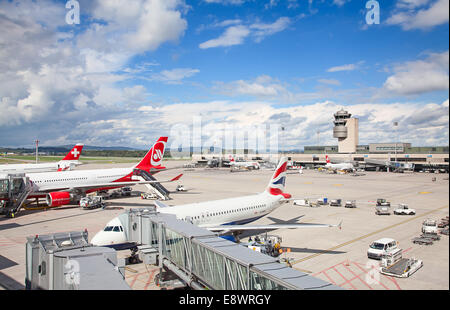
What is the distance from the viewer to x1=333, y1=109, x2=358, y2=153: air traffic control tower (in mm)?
154375

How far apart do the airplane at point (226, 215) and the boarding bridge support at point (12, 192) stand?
79.2 feet

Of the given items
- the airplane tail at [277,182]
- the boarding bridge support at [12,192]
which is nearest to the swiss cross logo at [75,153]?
the boarding bridge support at [12,192]

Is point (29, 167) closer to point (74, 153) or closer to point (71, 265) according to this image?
point (74, 153)

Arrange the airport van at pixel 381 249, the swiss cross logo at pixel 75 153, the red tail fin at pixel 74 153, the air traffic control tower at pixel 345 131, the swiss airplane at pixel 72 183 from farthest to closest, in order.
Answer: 1. the air traffic control tower at pixel 345 131
2. the swiss cross logo at pixel 75 153
3. the red tail fin at pixel 74 153
4. the swiss airplane at pixel 72 183
5. the airport van at pixel 381 249

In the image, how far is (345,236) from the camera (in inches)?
1270

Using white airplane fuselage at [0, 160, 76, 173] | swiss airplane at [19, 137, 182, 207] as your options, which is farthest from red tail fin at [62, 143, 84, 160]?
swiss airplane at [19, 137, 182, 207]

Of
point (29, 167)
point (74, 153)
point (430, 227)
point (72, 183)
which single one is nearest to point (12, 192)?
point (72, 183)

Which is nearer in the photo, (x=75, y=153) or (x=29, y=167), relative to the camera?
(x=29, y=167)

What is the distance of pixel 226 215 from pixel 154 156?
126 ft

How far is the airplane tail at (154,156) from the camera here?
208 feet

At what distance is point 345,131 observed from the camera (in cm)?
15700

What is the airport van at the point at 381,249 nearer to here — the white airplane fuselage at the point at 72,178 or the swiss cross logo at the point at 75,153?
the white airplane fuselage at the point at 72,178
